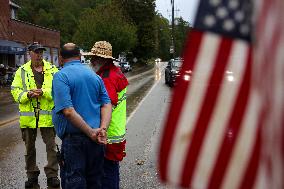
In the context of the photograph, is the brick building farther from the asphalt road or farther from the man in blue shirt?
the man in blue shirt

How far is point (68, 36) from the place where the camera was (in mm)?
107812

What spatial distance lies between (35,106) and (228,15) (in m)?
5.42

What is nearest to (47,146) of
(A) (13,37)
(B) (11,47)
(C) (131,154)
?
(C) (131,154)

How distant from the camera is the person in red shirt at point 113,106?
17.5ft

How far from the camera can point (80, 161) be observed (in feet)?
15.9

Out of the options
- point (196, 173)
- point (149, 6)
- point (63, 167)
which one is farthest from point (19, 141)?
point (149, 6)

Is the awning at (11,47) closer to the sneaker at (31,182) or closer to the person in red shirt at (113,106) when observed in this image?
the sneaker at (31,182)

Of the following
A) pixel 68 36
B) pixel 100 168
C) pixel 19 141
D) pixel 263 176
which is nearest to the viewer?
pixel 263 176

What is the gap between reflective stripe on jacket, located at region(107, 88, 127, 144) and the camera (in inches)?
209

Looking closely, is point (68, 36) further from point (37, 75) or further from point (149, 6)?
point (37, 75)

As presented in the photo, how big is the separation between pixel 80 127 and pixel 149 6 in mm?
87583

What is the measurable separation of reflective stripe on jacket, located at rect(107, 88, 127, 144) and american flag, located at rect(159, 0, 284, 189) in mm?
3126

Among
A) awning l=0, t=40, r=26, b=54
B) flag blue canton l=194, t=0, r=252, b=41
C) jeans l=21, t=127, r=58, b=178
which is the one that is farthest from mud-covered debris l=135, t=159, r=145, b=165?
awning l=0, t=40, r=26, b=54

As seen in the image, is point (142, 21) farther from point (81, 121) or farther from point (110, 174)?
point (81, 121)
